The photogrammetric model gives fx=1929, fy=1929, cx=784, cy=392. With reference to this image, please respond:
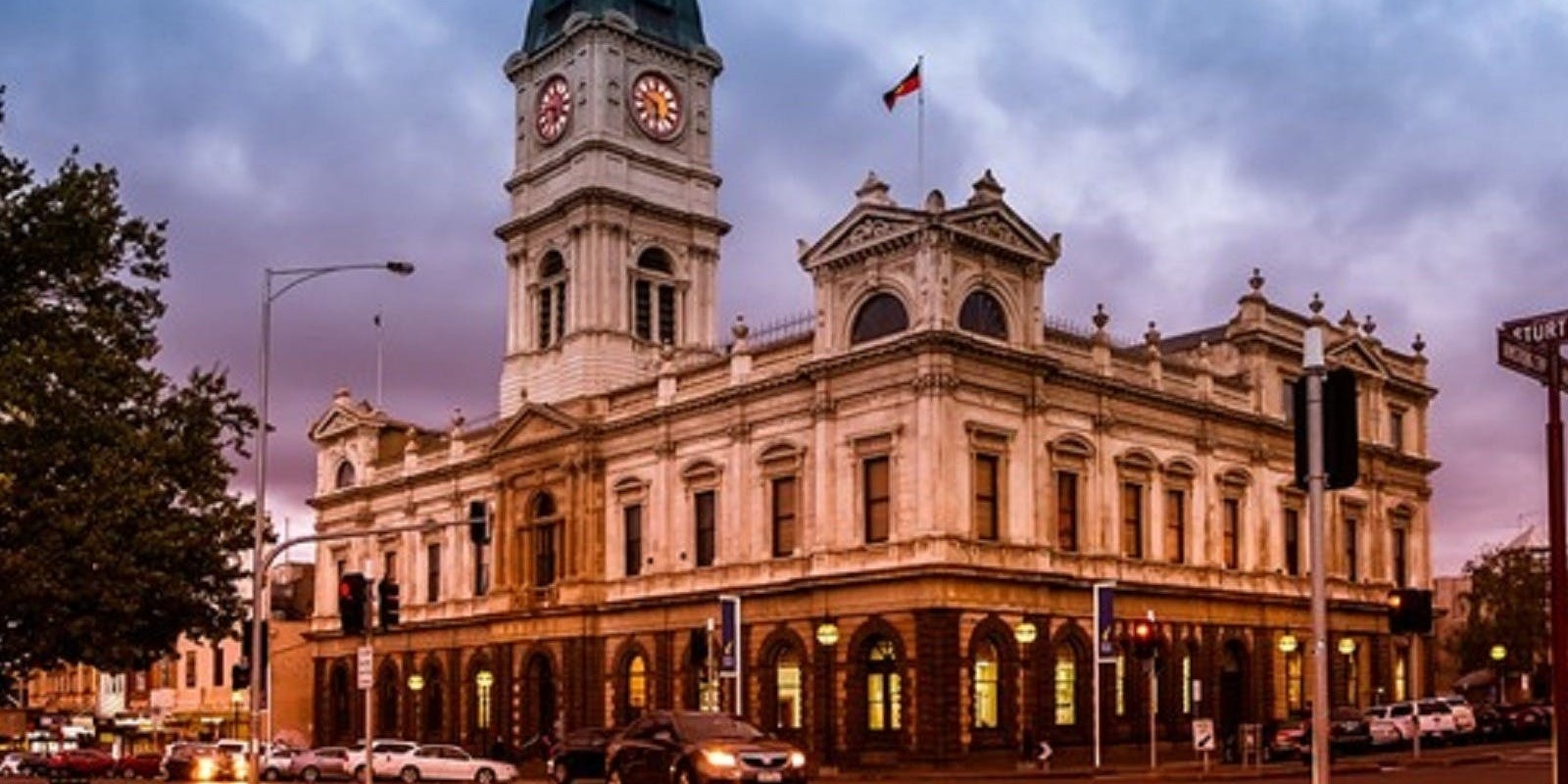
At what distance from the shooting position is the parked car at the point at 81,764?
57.7m

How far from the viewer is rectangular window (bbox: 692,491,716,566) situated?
60.8 metres

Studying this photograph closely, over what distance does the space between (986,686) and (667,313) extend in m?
23.2

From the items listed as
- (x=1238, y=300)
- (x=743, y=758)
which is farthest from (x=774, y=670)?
(x=743, y=758)

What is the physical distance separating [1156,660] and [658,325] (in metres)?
22.4

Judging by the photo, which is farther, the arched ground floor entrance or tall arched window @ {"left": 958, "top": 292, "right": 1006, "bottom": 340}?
tall arched window @ {"left": 958, "top": 292, "right": 1006, "bottom": 340}

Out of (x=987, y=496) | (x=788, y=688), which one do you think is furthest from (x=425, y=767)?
(x=987, y=496)

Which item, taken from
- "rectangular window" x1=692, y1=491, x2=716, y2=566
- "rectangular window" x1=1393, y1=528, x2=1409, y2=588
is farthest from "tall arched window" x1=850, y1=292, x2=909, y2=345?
"rectangular window" x1=1393, y1=528, x2=1409, y2=588

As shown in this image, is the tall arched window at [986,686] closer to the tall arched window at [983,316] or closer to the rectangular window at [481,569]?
the tall arched window at [983,316]

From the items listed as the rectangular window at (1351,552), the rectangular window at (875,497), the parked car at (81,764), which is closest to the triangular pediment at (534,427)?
the rectangular window at (875,497)

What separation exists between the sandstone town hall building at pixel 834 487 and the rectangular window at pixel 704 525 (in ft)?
0.42

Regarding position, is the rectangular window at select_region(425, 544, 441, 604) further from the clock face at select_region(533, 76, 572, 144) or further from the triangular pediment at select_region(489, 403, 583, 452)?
the clock face at select_region(533, 76, 572, 144)

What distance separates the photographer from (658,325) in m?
70.9

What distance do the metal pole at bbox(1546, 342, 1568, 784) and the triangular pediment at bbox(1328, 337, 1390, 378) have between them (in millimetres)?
52986

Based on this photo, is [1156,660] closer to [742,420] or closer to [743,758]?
[742,420]
